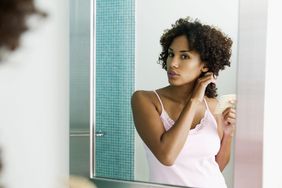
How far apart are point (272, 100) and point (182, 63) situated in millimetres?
253

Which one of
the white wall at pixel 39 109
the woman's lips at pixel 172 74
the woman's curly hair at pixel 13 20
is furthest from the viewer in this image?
the white wall at pixel 39 109

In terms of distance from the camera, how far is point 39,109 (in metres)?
1.33

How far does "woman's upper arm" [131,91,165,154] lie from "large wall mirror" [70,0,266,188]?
0.8 inches

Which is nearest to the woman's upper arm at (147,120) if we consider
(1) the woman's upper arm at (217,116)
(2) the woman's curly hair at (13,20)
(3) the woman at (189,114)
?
(3) the woman at (189,114)

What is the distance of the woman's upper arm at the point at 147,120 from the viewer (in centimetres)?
117

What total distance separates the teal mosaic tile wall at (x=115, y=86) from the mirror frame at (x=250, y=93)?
32 cm

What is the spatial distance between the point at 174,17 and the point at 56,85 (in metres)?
0.45

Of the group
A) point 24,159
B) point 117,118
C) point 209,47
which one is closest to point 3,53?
point 209,47

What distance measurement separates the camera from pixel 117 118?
4.14 feet

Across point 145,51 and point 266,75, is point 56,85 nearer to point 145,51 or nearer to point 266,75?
point 145,51

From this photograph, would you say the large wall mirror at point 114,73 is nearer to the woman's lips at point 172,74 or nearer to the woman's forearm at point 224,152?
the woman's lips at point 172,74

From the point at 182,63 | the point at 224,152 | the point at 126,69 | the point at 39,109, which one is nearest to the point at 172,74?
the point at 182,63

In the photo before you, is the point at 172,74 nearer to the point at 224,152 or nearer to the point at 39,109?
the point at 224,152

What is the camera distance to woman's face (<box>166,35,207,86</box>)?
1.12 metres
